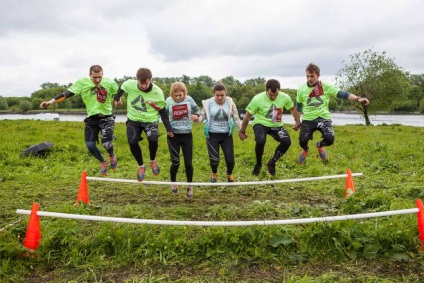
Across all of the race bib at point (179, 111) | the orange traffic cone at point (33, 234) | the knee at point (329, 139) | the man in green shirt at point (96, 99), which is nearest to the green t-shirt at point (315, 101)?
the knee at point (329, 139)

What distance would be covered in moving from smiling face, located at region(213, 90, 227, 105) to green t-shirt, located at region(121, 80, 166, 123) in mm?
936

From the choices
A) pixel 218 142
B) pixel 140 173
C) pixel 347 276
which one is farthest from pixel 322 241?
pixel 140 173

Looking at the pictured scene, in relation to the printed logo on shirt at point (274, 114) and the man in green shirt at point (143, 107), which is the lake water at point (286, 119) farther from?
the printed logo on shirt at point (274, 114)

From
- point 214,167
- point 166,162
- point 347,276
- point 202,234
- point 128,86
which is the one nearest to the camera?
point 347,276

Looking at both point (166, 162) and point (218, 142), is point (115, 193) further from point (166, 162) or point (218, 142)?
point (166, 162)

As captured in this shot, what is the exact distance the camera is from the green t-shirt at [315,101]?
7293 mm

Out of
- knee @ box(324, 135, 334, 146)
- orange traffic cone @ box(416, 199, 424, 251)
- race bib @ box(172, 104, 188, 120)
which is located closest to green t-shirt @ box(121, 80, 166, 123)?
race bib @ box(172, 104, 188, 120)

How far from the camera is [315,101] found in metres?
7.35

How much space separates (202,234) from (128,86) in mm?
3033

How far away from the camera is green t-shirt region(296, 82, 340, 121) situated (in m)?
7.29

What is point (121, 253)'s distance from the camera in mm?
4418

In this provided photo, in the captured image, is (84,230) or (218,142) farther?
(218,142)

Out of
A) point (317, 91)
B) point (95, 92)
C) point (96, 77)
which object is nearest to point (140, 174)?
point (95, 92)

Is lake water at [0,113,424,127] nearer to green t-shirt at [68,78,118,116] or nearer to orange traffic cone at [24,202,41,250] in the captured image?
green t-shirt at [68,78,118,116]
